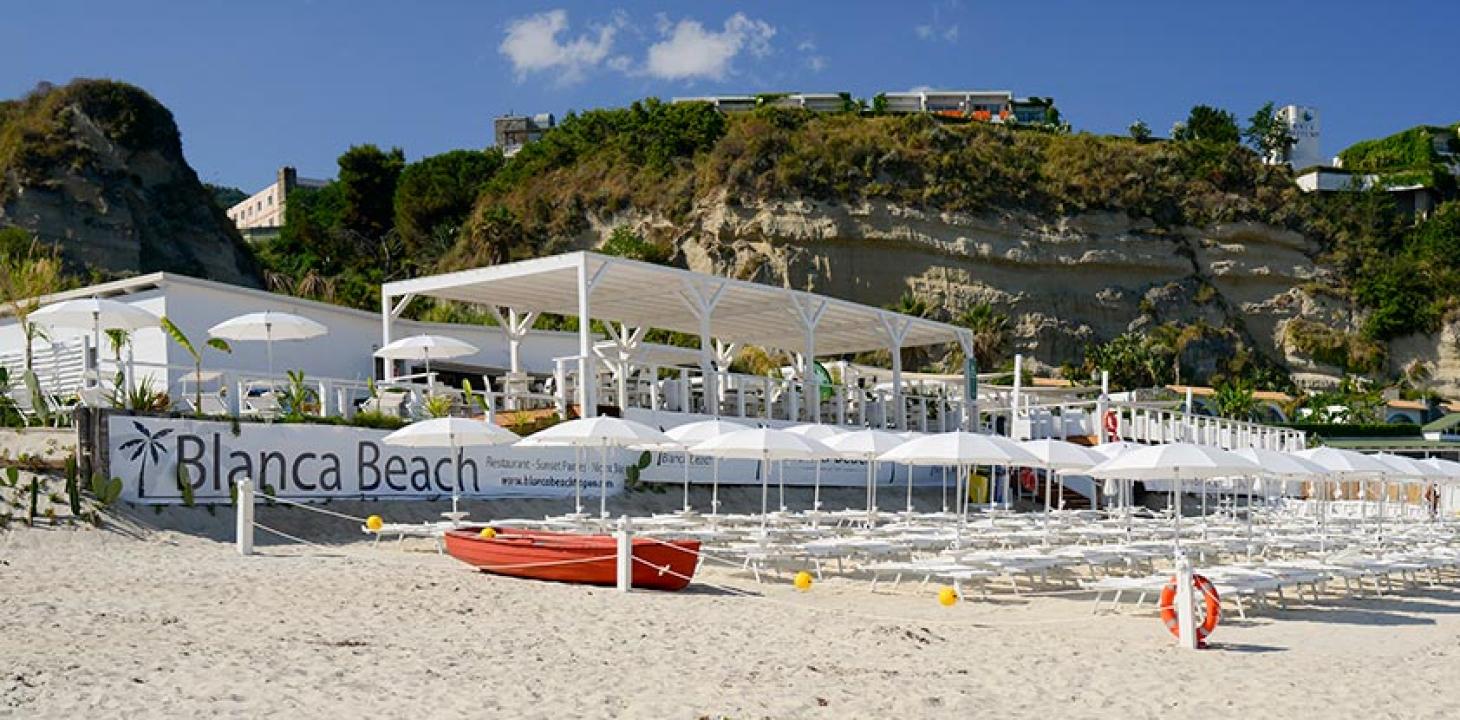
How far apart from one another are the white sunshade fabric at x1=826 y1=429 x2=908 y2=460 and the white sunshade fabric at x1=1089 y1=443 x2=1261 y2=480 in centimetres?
338

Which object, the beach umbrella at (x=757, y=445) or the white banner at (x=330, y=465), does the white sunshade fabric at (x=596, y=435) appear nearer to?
the white banner at (x=330, y=465)

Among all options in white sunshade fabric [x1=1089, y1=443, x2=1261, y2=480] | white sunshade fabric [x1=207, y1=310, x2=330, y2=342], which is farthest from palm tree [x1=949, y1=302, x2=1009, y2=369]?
white sunshade fabric [x1=1089, y1=443, x2=1261, y2=480]

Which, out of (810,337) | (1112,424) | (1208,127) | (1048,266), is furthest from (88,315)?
(1208,127)

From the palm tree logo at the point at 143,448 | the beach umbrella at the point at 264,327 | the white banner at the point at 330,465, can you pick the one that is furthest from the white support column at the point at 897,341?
the palm tree logo at the point at 143,448

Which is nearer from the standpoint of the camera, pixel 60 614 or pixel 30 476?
pixel 60 614

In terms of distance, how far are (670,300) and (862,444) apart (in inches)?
335

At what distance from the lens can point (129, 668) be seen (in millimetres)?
8836

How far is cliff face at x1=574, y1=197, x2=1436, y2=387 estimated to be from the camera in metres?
68.9

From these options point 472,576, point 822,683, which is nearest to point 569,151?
point 472,576

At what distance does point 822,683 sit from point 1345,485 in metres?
36.9

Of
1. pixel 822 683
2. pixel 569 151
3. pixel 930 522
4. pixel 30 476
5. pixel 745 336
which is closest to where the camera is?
pixel 822 683

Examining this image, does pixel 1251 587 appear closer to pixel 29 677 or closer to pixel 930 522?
pixel 930 522

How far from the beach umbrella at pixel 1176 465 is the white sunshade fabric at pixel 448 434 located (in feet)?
25.7

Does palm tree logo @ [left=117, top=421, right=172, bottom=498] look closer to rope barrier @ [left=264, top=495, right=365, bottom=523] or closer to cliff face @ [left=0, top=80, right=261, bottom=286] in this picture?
rope barrier @ [left=264, top=495, right=365, bottom=523]
